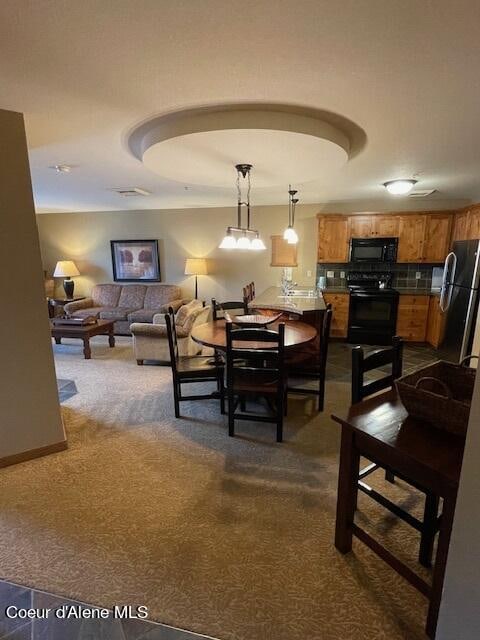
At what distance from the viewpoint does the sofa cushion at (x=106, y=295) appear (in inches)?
270

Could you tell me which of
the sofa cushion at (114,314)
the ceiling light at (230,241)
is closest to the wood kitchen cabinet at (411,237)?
the ceiling light at (230,241)

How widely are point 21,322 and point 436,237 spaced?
18.9 ft

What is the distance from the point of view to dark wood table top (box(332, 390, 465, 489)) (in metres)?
1.22

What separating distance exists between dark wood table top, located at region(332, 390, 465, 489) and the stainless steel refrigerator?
2.83m

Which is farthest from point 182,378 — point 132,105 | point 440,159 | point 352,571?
point 440,159

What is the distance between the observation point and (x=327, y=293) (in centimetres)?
559

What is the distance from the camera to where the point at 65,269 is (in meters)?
6.89

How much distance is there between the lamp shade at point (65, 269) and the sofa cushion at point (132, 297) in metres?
1.20

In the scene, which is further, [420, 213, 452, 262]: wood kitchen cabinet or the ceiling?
[420, 213, 452, 262]: wood kitchen cabinet

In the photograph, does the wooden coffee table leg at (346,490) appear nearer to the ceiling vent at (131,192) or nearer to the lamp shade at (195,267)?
the ceiling vent at (131,192)

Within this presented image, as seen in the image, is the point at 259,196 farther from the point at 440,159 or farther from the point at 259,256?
the point at 440,159

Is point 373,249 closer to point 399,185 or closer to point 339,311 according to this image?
point 339,311

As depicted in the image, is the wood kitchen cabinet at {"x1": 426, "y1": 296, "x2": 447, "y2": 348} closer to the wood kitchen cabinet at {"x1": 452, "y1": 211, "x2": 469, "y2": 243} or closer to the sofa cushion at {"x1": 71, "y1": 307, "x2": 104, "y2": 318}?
the wood kitchen cabinet at {"x1": 452, "y1": 211, "x2": 469, "y2": 243}

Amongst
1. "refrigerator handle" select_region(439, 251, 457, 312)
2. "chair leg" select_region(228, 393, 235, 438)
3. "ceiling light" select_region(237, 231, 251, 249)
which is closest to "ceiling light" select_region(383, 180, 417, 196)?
"refrigerator handle" select_region(439, 251, 457, 312)
